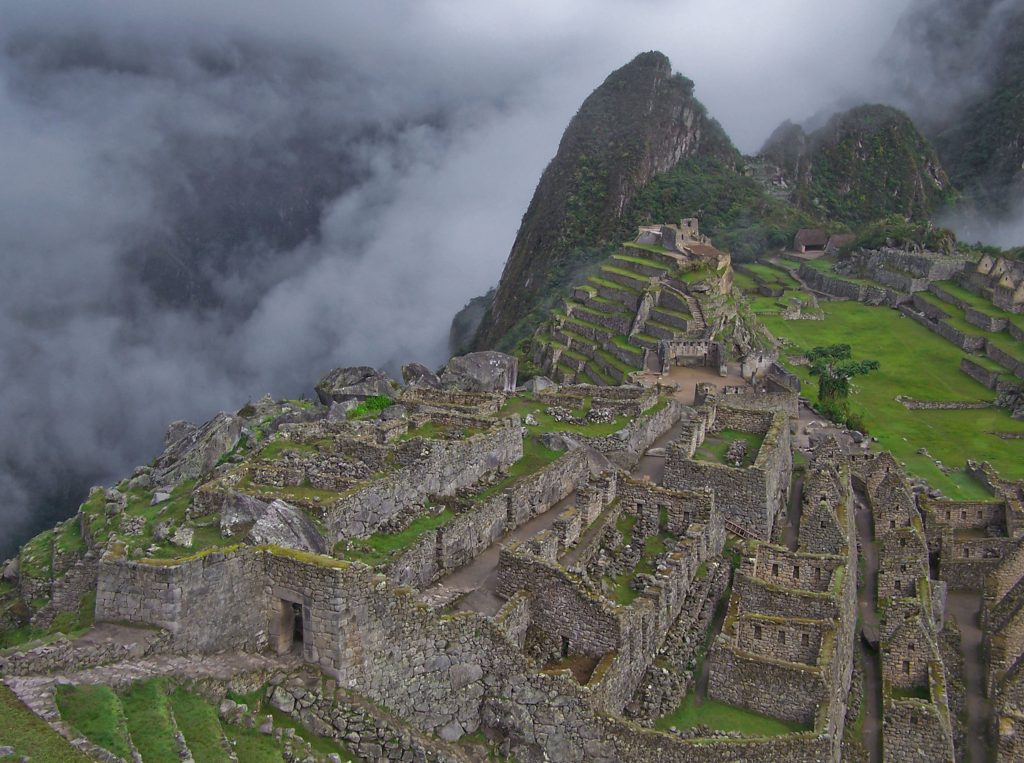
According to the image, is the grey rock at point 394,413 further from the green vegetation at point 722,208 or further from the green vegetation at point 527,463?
the green vegetation at point 722,208

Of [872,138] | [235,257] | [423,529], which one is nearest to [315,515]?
[423,529]

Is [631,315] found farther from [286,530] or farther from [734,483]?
[286,530]

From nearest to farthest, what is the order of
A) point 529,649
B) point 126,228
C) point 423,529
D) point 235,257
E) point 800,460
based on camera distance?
1. point 529,649
2. point 423,529
3. point 800,460
4. point 126,228
5. point 235,257

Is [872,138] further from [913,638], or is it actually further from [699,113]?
[913,638]

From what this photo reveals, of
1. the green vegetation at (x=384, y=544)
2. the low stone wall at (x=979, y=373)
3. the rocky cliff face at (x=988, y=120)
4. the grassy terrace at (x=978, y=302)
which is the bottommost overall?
the green vegetation at (x=384, y=544)

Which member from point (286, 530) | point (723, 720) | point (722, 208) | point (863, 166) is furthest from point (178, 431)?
point (863, 166)

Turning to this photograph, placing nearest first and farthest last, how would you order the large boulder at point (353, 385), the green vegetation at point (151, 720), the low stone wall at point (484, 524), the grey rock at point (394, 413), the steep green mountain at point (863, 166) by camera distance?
the green vegetation at point (151, 720) → the low stone wall at point (484, 524) → the grey rock at point (394, 413) → the large boulder at point (353, 385) → the steep green mountain at point (863, 166)

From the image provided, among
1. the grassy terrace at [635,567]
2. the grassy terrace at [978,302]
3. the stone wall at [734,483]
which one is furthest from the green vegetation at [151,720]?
the grassy terrace at [978,302]
